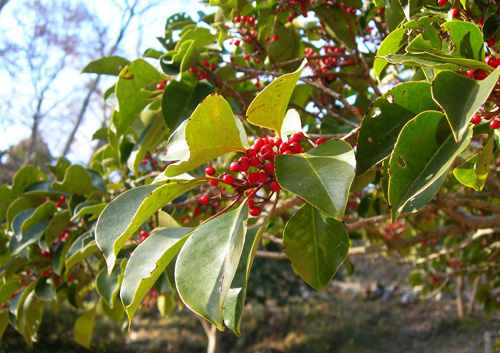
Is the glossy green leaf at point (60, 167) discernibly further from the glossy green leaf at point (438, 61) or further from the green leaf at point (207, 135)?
the glossy green leaf at point (438, 61)

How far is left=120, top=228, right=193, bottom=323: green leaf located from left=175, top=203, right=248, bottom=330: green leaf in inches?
3.1

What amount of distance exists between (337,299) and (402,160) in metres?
11.4

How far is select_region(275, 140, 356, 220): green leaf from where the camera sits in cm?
70

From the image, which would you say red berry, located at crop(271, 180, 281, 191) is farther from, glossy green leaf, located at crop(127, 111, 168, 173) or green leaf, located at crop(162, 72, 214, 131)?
glossy green leaf, located at crop(127, 111, 168, 173)

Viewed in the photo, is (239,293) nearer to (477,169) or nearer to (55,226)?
(477,169)

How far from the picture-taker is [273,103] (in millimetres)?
875

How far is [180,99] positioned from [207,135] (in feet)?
2.20

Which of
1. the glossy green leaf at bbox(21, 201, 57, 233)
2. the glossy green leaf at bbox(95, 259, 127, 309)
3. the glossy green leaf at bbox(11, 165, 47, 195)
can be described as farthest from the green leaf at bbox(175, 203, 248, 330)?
the glossy green leaf at bbox(11, 165, 47, 195)

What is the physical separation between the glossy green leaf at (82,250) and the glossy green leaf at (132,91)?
420mm

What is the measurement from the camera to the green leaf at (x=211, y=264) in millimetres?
734

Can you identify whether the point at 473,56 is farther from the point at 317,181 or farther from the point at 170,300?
the point at 170,300

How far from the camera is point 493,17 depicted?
97 centimetres

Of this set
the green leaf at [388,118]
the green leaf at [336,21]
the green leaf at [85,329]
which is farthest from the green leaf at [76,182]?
the green leaf at [388,118]

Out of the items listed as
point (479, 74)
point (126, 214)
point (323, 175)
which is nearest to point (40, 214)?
→ point (126, 214)
